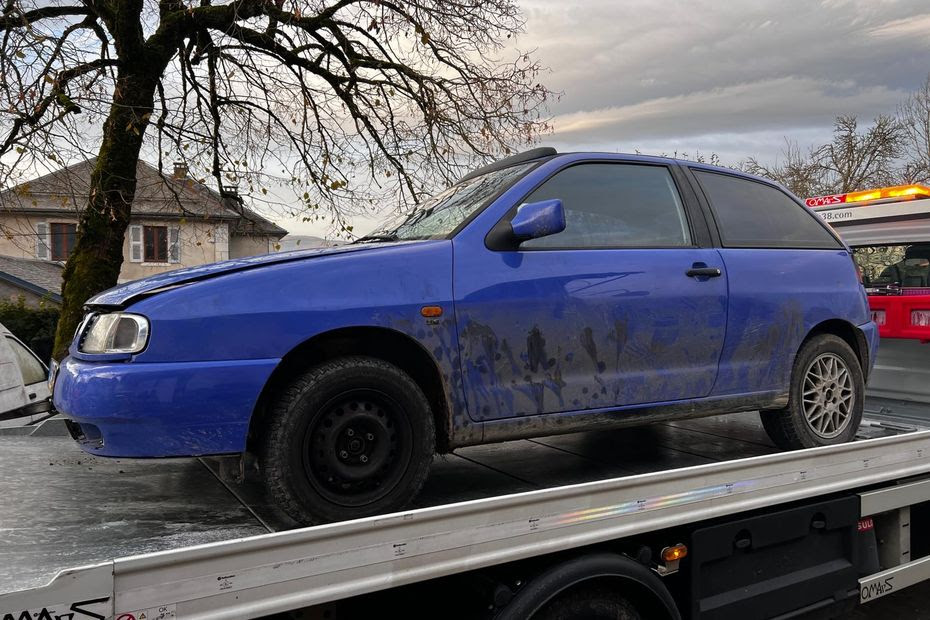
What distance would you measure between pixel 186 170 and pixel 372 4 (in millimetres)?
3884

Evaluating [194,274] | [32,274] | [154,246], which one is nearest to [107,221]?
[194,274]

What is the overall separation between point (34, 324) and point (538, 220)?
17.3 meters

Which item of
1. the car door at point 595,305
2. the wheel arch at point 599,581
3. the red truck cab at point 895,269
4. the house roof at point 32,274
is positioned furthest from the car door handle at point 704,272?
the house roof at point 32,274

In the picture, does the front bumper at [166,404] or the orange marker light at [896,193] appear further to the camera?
the orange marker light at [896,193]

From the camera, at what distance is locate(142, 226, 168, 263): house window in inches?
1268

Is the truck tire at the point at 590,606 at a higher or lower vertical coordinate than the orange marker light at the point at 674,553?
lower

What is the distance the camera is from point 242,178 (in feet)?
40.4

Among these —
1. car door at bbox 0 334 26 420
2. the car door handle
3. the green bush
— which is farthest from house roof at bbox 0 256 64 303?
the car door handle

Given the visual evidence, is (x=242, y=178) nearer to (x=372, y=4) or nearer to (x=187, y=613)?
(x=372, y=4)

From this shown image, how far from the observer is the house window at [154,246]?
32.2m

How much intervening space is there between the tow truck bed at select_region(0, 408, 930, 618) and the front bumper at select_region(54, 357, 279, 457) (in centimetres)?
27

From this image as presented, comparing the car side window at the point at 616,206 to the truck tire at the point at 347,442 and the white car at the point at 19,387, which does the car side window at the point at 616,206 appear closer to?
the truck tire at the point at 347,442

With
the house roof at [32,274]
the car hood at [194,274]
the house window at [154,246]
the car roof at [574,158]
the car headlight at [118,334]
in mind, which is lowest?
the car headlight at [118,334]

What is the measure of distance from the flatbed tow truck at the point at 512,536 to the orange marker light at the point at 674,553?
1 centimetres
